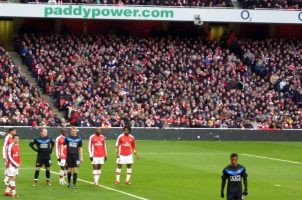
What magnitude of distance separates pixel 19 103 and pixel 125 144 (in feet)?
66.0

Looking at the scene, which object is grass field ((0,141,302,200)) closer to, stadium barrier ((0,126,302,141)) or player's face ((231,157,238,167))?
stadium barrier ((0,126,302,141))

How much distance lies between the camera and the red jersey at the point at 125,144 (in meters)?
31.7

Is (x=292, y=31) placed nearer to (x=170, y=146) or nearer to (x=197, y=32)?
(x=197, y=32)

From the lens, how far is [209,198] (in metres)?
28.7

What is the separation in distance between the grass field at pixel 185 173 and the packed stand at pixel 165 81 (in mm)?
2800

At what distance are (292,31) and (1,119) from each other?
28.2 m

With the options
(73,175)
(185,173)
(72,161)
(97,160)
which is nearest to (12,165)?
(72,161)

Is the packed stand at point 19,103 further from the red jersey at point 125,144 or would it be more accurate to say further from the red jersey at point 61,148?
the red jersey at point 125,144

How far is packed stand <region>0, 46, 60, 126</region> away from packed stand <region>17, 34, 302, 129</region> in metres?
1.58

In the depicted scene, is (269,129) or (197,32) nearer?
(269,129)

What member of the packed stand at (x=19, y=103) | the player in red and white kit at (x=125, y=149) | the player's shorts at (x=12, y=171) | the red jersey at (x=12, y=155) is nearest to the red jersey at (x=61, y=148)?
the player in red and white kit at (x=125, y=149)

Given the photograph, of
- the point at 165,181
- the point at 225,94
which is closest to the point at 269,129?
the point at 225,94

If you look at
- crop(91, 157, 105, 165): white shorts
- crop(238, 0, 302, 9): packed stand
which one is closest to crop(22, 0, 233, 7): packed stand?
crop(238, 0, 302, 9): packed stand

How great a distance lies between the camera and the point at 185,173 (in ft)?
120
